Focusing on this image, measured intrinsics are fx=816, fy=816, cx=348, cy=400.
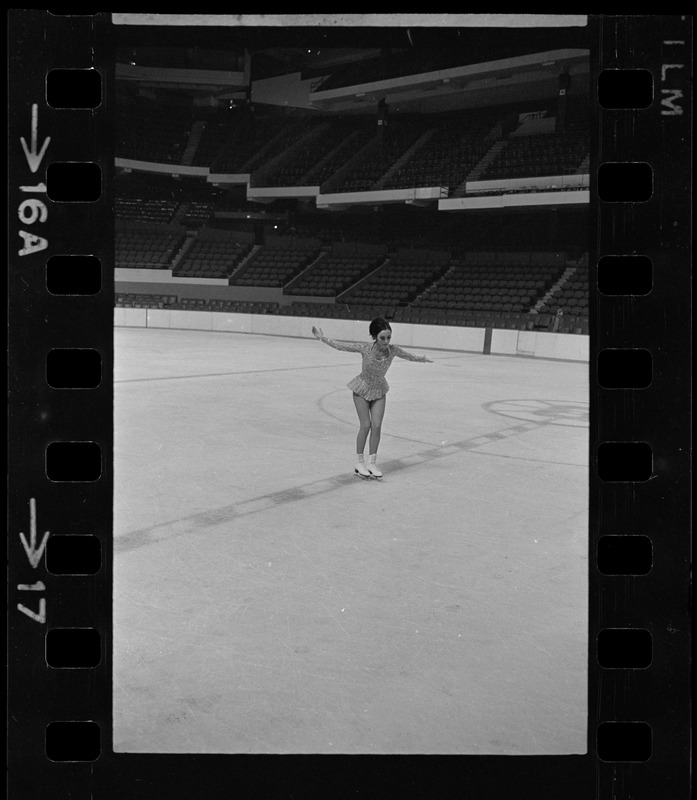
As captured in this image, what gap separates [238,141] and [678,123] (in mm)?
41997

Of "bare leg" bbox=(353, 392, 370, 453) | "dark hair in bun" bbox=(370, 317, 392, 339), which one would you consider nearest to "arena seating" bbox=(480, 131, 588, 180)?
"bare leg" bbox=(353, 392, 370, 453)

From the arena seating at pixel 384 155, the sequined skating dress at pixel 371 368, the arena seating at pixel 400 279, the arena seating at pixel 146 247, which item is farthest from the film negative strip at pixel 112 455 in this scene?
the arena seating at pixel 146 247

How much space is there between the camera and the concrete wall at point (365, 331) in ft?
70.1

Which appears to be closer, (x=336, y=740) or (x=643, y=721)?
(x=643, y=721)

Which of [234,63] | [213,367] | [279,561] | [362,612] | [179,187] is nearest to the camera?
[362,612]

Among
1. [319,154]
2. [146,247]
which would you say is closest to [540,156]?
[319,154]

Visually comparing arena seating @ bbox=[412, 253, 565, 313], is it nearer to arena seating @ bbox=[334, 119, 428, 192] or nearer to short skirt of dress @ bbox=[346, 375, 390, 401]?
arena seating @ bbox=[334, 119, 428, 192]

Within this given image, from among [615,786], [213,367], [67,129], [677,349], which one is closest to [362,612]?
[615,786]

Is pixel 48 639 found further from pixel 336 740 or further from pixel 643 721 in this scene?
pixel 643 721

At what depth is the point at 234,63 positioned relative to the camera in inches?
1544

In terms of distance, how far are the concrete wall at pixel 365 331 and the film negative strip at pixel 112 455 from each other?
62.5 feet

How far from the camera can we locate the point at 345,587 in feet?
15.1

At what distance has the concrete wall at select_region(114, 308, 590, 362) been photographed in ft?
70.1

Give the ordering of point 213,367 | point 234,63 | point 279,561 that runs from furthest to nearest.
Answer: point 234,63, point 213,367, point 279,561
